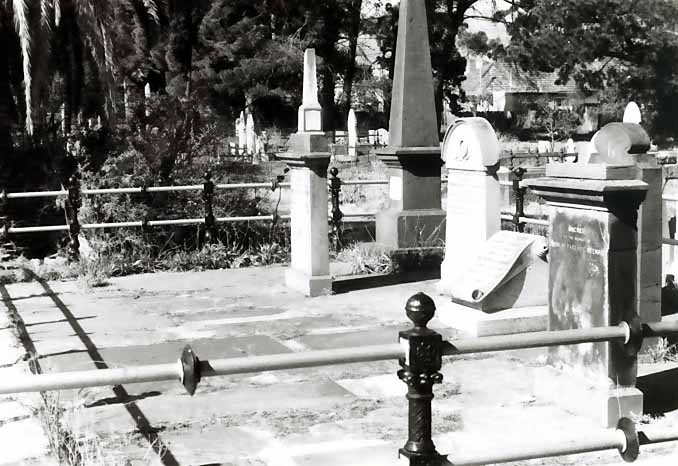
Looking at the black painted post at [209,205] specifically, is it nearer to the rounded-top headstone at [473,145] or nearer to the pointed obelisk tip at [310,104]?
the pointed obelisk tip at [310,104]

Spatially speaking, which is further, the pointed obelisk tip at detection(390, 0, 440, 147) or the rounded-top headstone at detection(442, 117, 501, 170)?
the pointed obelisk tip at detection(390, 0, 440, 147)

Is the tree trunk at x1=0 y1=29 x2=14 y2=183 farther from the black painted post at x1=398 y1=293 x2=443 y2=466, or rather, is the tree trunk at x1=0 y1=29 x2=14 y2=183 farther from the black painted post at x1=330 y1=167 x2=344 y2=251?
the black painted post at x1=398 y1=293 x2=443 y2=466

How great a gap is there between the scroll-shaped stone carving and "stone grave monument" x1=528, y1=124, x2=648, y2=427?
99 cm

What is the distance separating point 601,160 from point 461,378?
2125 mm

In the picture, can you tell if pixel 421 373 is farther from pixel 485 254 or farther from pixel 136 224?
pixel 136 224

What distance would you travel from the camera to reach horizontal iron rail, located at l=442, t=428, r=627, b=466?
3.67m

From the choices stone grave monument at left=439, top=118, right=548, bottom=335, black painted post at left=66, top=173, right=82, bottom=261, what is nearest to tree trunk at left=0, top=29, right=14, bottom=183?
black painted post at left=66, top=173, right=82, bottom=261

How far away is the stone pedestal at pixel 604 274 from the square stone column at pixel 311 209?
5232 mm

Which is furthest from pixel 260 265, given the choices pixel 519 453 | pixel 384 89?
pixel 384 89

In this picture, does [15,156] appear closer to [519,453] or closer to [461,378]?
[461,378]

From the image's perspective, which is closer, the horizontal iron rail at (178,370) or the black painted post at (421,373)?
the horizontal iron rail at (178,370)

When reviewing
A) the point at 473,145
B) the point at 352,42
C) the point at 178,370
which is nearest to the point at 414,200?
the point at 473,145

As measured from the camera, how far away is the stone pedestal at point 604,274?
6.32m

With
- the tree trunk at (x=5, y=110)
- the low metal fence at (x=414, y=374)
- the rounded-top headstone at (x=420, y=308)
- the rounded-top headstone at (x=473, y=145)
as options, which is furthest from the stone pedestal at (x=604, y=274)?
the tree trunk at (x=5, y=110)
